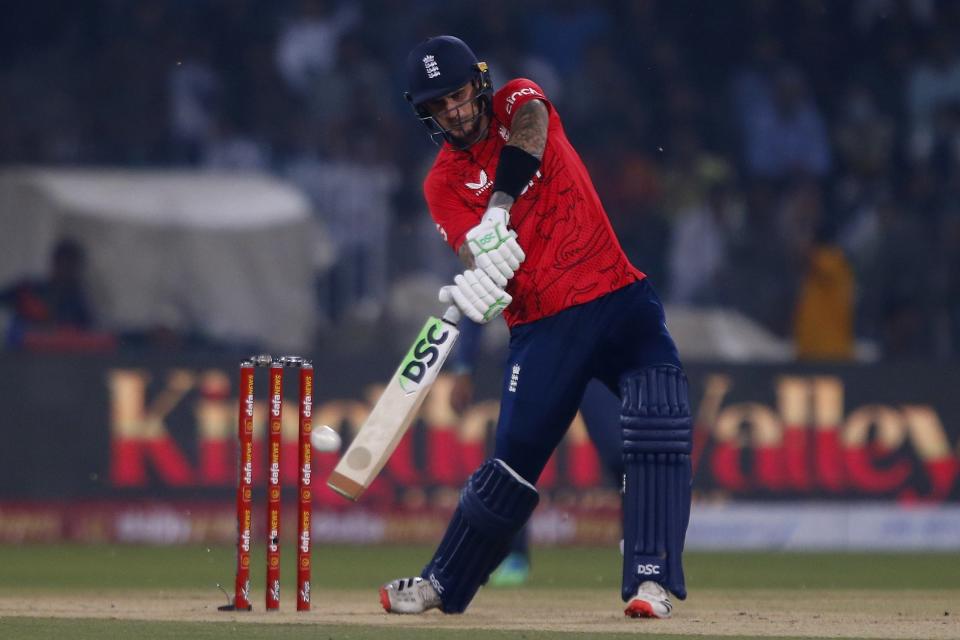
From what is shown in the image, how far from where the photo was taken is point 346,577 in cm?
930

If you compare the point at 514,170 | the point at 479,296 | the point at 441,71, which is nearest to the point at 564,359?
the point at 479,296

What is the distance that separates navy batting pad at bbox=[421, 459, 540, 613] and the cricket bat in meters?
0.31

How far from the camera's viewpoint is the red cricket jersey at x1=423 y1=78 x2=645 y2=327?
6.05 meters

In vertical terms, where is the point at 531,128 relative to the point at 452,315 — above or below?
above

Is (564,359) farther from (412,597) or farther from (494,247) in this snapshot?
(412,597)

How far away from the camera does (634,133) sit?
1348 cm

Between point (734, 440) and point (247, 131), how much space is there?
401 cm

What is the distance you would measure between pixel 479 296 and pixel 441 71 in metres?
0.73

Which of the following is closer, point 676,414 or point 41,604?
point 676,414

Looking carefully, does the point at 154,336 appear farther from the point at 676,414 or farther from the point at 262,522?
the point at 676,414

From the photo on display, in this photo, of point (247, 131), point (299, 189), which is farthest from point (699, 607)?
point (247, 131)

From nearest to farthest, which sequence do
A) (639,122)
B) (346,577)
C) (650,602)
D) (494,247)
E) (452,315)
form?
(494,247) < (650,602) < (452,315) < (346,577) < (639,122)

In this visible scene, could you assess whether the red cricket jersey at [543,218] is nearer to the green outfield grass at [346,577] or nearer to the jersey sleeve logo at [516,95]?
the jersey sleeve logo at [516,95]

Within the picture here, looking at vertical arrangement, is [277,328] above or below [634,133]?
below
